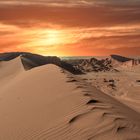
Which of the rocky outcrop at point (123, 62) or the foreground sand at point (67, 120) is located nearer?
the foreground sand at point (67, 120)

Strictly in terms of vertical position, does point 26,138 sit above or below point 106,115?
below

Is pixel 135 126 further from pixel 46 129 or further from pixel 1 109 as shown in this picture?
pixel 1 109

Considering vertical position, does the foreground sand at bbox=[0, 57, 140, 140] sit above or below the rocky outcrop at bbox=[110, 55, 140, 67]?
above

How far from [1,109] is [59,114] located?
2773mm

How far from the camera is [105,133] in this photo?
448 centimetres

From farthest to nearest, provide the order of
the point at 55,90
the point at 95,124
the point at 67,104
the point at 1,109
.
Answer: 1. the point at 55,90
2. the point at 1,109
3. the point at 67,104
4. the point at 95,124

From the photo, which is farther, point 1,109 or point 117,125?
point 1,109

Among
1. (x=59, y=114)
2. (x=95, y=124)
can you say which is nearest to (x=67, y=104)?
(x=59, y=114)

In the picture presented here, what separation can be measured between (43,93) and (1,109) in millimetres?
1226

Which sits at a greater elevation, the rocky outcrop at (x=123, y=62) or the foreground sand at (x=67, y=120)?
the foreground sand at (x=67, y=120)

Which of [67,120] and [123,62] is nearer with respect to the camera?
[67,120]

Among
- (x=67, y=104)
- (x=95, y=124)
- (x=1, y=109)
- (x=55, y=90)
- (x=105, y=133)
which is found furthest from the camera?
(x=55, y=90)

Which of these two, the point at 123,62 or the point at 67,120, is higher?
the point at 67,120

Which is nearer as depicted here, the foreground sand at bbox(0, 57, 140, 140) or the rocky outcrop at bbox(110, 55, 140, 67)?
the foreground sand at bbox(0, 57, 140, 140)
